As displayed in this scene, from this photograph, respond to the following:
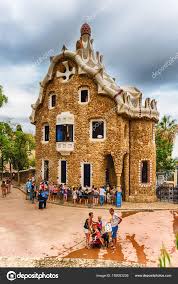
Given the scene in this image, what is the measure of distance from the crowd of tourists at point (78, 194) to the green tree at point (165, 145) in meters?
13.2

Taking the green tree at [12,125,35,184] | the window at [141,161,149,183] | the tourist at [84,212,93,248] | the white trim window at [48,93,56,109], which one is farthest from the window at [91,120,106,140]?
the green tree at [12,125,35,184]

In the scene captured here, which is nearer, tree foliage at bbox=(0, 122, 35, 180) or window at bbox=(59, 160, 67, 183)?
window at bbox=(59, 160, 67, 183)

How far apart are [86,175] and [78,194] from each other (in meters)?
2.18

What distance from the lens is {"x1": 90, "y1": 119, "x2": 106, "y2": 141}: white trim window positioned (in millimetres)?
23828

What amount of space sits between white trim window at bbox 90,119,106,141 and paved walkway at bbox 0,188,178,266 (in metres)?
6.13

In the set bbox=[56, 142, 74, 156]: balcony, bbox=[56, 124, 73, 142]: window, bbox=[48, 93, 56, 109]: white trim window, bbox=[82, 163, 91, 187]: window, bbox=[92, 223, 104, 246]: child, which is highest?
bbox=[48, 93, 56, 109]: white trim window

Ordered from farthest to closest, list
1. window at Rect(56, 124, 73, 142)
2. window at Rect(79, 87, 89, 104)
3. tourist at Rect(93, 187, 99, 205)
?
window at Rect(56, 124, 73, 142) → window at Rect(79, 87, 89, 104) → tourist at Rect(93, 187, 99, 205)

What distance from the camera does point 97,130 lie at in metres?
24.1

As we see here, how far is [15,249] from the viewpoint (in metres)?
11.5

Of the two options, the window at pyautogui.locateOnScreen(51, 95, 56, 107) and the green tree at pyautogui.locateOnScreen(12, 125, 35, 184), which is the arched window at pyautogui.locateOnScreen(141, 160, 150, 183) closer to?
A: the window at pyautogui.locateOnScreen(51, 95, 56, 107)

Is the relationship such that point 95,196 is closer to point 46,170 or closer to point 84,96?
point 46,170

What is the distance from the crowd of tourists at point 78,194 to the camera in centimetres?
2194
